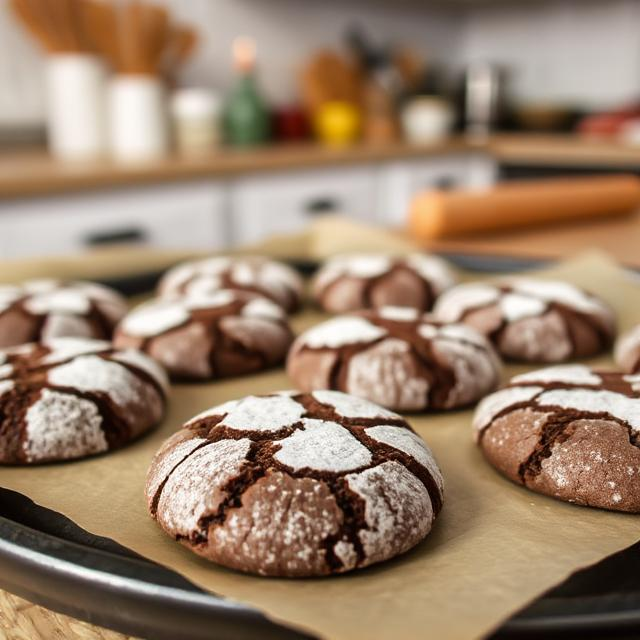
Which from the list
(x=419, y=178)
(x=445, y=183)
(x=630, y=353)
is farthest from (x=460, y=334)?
(x=445, y=183)

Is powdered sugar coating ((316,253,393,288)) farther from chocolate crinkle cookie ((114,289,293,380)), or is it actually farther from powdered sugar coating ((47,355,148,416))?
powdered sugar coating ((47,355,148,416))

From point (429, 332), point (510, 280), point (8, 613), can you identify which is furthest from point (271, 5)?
point (8, 613)

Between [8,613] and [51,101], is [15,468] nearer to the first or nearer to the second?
[8,613]

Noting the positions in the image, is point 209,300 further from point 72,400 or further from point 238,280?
point 72,400

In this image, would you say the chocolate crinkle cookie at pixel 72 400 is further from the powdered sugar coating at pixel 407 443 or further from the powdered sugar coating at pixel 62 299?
the powdered sugar coating at pixel 407 443

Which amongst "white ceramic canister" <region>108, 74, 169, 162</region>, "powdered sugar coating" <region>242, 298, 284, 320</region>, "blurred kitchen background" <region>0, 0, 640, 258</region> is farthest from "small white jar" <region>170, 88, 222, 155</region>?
"powdered sugar coating" <region>242, 298, 284, 320</region>


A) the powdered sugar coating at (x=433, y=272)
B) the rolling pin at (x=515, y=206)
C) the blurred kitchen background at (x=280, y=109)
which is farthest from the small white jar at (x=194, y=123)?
the powdered sugar coating at (x=433, y=272)
